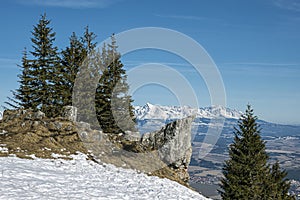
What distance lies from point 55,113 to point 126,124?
8683 mm

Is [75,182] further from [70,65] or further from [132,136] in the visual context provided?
[70,65]

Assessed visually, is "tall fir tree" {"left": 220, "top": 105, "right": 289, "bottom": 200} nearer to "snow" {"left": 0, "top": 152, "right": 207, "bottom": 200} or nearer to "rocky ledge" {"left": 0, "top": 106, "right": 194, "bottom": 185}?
"rocky ledge" {"left": 0, "top": 106, "right": 194, "bottom": 185}

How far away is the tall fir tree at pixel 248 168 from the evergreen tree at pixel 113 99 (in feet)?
40.5

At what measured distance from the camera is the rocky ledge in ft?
80.3

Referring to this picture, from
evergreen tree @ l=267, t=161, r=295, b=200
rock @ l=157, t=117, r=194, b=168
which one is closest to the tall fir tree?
evergreen tree @ l=267, t=161, r=295, b=200

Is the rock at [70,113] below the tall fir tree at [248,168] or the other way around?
the other way around

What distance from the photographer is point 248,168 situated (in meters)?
32.8

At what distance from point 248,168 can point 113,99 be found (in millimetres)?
17706

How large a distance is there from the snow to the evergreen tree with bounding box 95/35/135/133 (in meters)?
16.2

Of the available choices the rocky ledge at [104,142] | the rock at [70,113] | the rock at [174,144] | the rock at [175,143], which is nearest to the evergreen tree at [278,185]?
the rock at [174,144]

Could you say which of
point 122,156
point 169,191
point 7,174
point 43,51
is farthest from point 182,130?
point 43,51

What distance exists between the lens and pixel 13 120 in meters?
29.2

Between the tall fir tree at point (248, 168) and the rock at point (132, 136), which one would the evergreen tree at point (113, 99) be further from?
the tall fir tree at point (248, 168)

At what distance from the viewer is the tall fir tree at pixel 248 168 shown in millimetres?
32344
